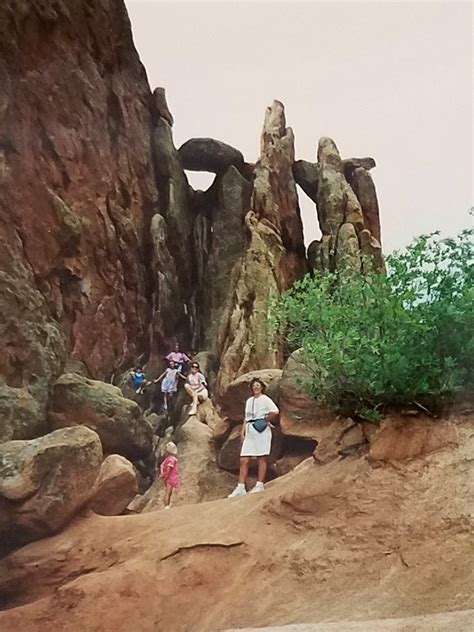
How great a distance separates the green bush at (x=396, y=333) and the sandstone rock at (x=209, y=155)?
1880 mm

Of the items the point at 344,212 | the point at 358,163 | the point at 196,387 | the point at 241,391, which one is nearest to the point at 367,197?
the point at 344,212

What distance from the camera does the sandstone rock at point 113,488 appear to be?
5605 mm

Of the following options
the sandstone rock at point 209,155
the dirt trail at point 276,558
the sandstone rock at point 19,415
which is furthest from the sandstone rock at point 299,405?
the sandstone rock at point 209,155

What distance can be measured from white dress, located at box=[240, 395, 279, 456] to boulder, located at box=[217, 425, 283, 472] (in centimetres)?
5

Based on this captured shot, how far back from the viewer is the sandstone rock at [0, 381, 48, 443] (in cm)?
561

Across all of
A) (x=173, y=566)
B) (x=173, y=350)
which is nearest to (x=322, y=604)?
(x=173, y=566)

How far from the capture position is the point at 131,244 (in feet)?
23.9

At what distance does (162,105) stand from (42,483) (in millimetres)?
3633

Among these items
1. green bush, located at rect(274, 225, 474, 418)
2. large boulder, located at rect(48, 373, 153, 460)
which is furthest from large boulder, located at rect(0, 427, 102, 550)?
green bush, located at rect(274, 225, 474, 418)

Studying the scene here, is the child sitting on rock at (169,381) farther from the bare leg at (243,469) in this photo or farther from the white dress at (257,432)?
the bare leg at (243,469)

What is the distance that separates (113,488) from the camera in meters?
5.63

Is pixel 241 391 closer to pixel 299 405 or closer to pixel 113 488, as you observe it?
pixel 299 405

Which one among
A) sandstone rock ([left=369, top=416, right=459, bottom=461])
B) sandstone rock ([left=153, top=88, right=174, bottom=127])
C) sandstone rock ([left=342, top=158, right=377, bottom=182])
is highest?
sandstone rock ([left=153, top=88, right=174, bottom=127])

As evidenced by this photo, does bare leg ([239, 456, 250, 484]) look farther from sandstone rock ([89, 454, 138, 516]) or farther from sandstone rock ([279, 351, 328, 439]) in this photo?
sandstone rock ([89, 454, 138, 516])
